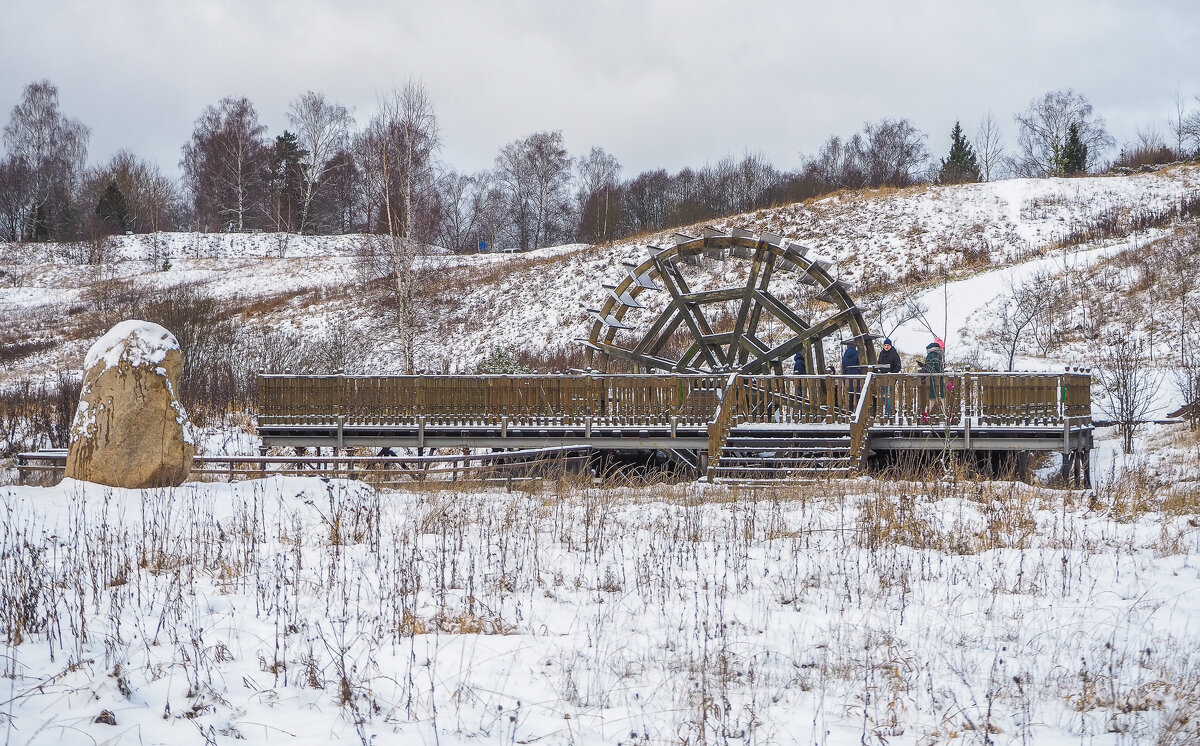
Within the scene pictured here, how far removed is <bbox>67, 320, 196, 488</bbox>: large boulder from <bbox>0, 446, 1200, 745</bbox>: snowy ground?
40.5 inches

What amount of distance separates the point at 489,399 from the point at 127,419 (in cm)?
658

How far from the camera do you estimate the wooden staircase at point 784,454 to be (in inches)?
476

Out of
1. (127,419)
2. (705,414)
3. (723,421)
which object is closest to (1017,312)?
(705,414)

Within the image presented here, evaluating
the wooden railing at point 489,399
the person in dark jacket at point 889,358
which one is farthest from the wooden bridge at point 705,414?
the person in dark jacket at point 889,358

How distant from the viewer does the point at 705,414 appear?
14805mm

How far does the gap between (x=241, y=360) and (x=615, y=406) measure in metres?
16.5

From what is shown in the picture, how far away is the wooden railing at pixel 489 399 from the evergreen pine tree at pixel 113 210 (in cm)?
4882

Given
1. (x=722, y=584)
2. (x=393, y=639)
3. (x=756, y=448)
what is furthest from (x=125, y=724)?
(x=756, y=448)

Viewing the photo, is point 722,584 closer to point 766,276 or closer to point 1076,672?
point 1076,672

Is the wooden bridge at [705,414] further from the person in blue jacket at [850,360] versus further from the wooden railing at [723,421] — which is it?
the person in blue jacket at [850,360]

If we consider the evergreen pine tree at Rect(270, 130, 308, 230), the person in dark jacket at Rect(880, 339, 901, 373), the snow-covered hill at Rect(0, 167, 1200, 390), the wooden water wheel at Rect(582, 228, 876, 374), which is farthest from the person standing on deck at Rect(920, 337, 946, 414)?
the evergreen pine tree at Rect(270, 130, 308, 230)

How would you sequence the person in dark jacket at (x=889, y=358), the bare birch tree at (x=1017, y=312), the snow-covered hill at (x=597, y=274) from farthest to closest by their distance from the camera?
1. the snow-covered hill at (x=597, y=274)
2. the bare birch tree at (x=1017, y=312)
3. the person in dark jacket at (x=889, y=358)

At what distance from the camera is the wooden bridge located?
1363cm

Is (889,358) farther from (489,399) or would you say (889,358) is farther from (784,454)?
(489,399)
